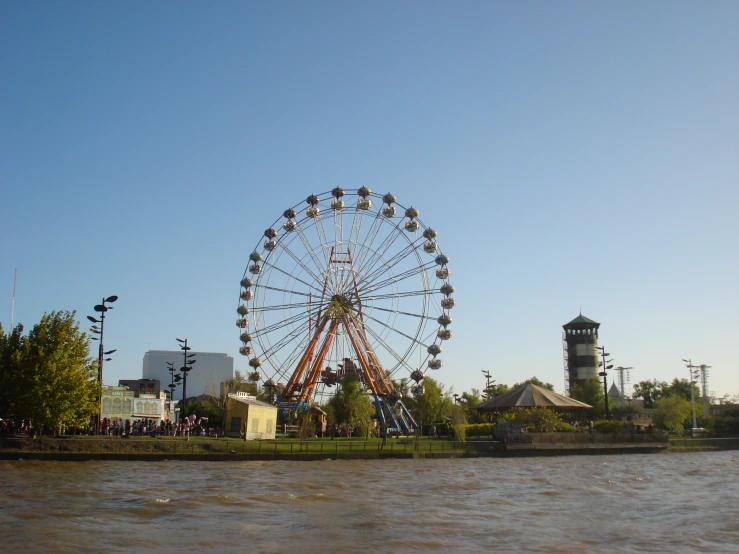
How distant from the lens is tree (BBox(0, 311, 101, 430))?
40656 mm

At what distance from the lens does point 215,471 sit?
117 feet

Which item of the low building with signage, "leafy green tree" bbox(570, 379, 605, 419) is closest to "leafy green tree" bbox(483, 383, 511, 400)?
"leafy green tree" bbox(570, 379, 605, 419)

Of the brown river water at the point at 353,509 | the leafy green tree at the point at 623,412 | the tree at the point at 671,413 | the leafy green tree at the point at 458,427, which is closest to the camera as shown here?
the brown river water at the point at 353,509

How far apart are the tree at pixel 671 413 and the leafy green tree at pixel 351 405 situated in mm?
33603

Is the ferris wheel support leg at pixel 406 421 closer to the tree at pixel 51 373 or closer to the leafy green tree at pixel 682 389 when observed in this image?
the tree at pixel 51 373

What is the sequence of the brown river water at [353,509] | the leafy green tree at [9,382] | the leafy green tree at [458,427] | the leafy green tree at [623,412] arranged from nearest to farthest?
the brown river water at [353,509], the leafy green tree at [9,382], the leafy green tree at [458,427], the leafy green tree at [623,412]

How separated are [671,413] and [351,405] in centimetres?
3601

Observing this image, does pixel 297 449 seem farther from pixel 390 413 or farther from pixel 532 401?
pixel 532 401

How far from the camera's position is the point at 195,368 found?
131125 mm

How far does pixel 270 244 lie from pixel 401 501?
34483 mm

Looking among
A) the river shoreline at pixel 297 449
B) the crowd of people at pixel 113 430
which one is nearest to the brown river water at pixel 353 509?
the river shoreline at pixel 297 449

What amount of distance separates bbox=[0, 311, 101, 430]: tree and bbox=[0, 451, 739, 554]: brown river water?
413 centimetres

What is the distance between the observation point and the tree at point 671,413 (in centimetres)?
7644

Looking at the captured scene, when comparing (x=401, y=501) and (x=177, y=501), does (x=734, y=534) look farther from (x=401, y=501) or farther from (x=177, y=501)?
(x=177, y=501)
